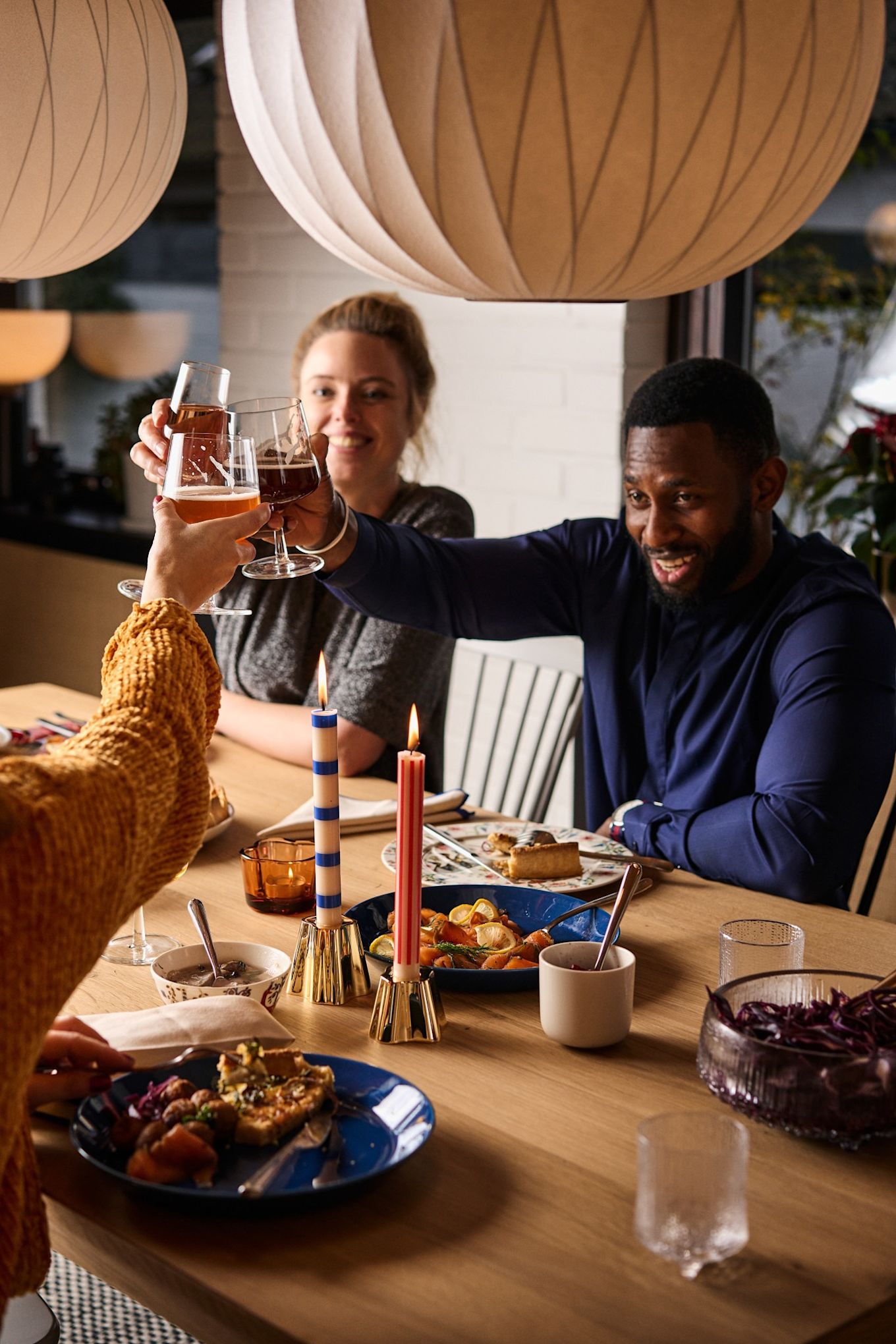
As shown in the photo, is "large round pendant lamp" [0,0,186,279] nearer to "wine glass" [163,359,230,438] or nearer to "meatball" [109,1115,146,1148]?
"wine glass" [163,359,230,438]

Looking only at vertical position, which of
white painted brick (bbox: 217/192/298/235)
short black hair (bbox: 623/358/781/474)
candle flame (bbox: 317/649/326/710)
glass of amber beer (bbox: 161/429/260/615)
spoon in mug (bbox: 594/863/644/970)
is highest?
white painted brick (bbox: 217/192/298/235)

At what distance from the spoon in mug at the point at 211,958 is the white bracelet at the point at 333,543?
0.78 meters

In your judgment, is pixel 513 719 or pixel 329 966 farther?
pixel 513 719

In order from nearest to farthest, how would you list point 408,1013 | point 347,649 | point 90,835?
point 90,835 < point 408,1013 < point 347,649

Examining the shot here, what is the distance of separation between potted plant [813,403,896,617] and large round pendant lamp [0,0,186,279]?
147 cm

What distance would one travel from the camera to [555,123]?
3.11 feet

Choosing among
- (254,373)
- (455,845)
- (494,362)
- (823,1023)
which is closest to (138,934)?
(455,845)

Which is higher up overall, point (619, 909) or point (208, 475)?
point (208, 475)

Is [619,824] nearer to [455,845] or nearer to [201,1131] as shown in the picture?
[455,845]

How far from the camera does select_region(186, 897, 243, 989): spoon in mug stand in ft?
4.16

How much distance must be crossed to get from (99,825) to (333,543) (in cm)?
112

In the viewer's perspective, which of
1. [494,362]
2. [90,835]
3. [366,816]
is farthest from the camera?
[494,362]

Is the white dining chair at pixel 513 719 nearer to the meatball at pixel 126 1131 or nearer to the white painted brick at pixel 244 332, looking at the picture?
the white painted brick at pixel 244 332

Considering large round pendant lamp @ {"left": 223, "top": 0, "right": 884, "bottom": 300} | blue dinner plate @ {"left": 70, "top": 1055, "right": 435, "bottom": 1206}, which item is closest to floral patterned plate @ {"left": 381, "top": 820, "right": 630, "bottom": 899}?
blue dinner plate @ {"left": 70, "top": 1055, "right": 435, "bottom": 1206}
